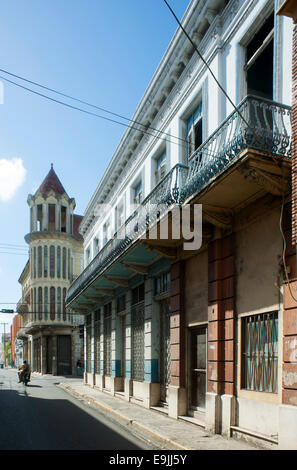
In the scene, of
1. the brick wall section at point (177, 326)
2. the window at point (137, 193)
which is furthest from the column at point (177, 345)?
the window at point (137, 193)

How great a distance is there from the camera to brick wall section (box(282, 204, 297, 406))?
710 centimetres

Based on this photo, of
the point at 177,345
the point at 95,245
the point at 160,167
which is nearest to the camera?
the point at 177,345

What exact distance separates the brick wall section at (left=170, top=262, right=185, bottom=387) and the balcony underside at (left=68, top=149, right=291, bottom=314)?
1.73 feet

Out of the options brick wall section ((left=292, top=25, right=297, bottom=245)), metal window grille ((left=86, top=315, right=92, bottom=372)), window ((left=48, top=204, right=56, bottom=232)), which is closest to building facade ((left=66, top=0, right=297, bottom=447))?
brick wall section ((left=292, top=25, right=297, bottom=245))

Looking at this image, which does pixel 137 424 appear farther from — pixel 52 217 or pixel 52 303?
pixel 52 217

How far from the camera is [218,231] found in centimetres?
1007

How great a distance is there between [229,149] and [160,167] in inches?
269

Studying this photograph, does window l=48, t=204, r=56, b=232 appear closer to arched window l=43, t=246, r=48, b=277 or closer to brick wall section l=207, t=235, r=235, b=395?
arched window l=43, t=246, r=48, b=277

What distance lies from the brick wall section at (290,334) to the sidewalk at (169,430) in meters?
1.51

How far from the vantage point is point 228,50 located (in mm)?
10125

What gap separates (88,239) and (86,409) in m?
13.7

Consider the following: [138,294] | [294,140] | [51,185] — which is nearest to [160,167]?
[138,294]
